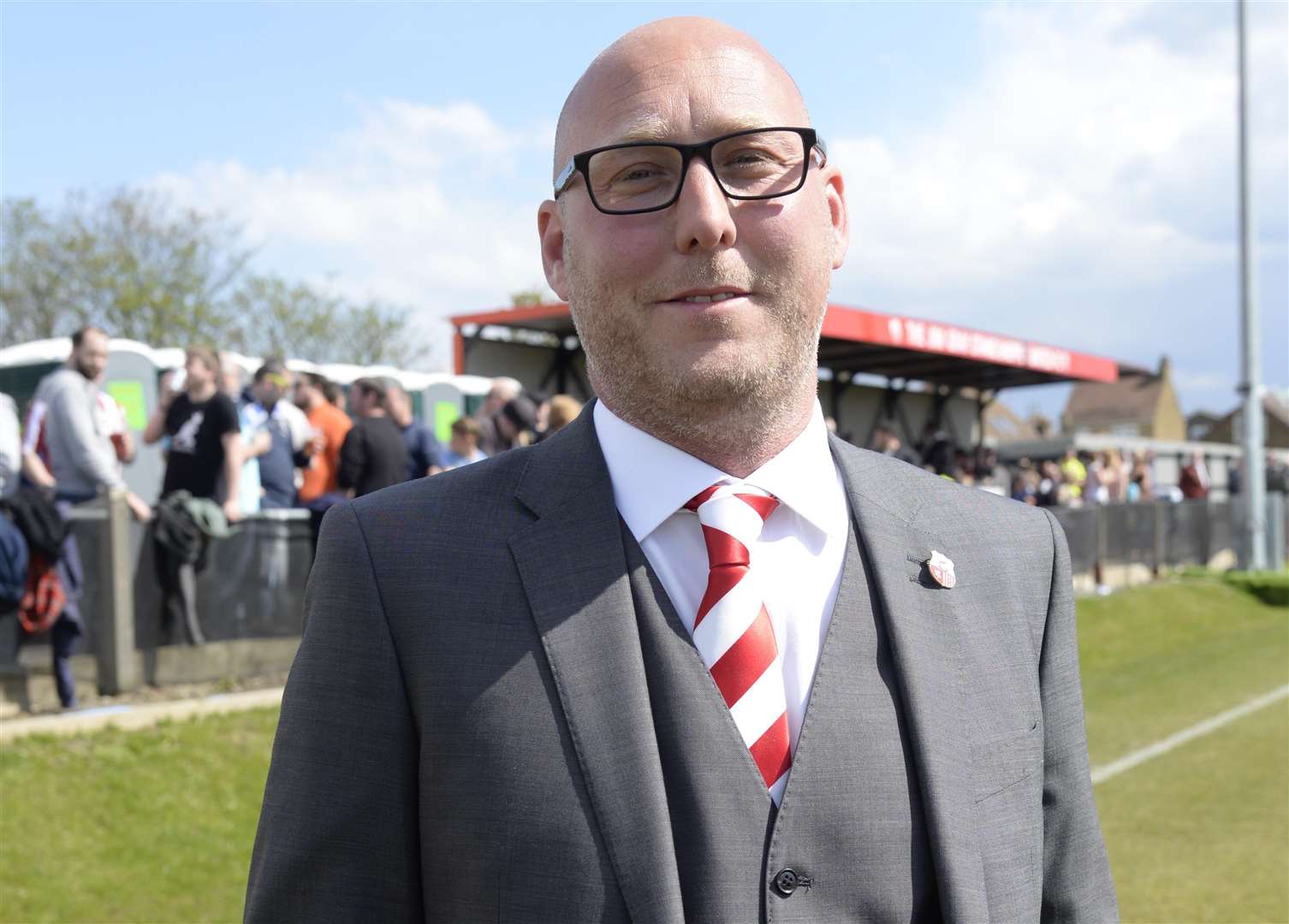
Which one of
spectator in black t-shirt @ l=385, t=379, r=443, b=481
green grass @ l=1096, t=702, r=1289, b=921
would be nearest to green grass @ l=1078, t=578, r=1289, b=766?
green grass @ l=1096, t=702, r=1289, b=921

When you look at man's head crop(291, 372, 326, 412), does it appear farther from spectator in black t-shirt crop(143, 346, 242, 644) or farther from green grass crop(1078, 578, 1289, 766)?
green grass crop(1078, 578, 1289, 766)

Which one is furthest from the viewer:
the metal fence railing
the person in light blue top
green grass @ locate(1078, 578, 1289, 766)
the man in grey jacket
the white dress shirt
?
green grass @ locate(1078, 578, 1289, 766)

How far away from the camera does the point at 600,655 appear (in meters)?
1.86

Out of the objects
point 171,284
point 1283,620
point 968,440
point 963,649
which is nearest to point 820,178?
point 963,649

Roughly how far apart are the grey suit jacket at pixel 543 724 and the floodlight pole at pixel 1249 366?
68.9 feet

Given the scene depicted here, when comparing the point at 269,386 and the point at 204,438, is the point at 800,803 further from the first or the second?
the point at 269,386

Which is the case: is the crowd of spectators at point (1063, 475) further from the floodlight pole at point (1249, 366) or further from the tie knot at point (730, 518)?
the tie knot at point (730, 518)

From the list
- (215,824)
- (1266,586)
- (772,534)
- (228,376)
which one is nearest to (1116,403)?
(1266,586)

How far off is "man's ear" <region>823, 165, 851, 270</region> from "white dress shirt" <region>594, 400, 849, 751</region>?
264 mm

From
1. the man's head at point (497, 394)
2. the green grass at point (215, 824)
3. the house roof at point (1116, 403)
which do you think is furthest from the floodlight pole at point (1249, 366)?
the house roof at point (1116, 403)

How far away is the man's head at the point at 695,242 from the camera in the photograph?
189 centimetres

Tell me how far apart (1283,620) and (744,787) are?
18.1 metres

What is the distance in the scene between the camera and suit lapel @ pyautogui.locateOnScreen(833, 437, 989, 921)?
1860mm

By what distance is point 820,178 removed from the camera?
203 centimetres
